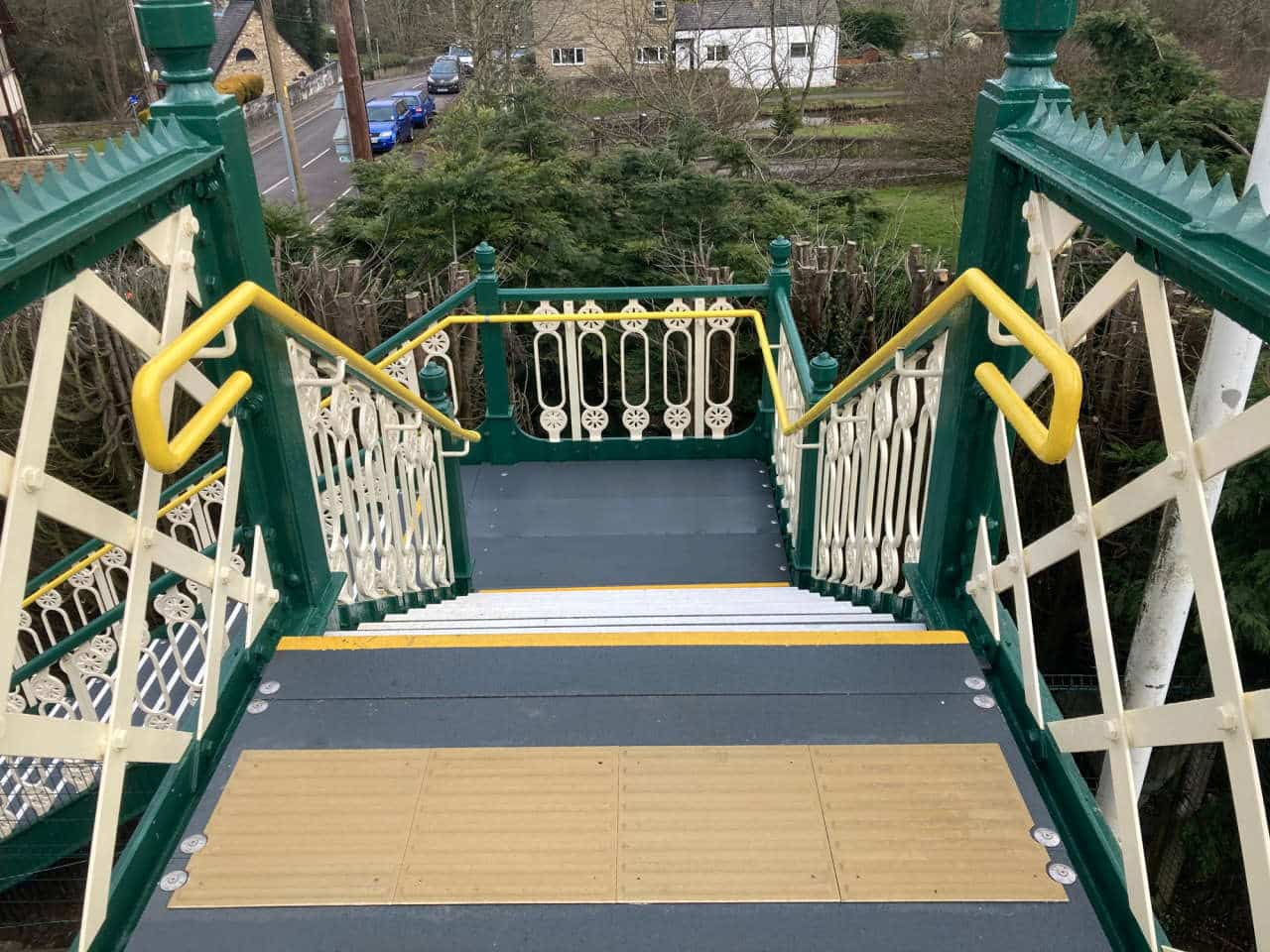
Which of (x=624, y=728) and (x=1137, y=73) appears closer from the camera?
(x=624, y=728)

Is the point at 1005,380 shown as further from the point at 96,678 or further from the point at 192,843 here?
the point at 96,678

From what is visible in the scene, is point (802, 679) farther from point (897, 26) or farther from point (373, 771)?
point (897, 26)

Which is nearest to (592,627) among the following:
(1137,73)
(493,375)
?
(493,375)

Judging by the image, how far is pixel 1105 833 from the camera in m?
1.91

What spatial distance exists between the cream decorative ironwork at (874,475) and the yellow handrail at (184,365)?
1765 millimetres

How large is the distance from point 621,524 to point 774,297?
1684mm

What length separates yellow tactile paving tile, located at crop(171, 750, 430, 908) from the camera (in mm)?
A: 1919

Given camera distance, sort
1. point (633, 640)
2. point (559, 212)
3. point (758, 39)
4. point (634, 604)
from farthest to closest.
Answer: point (758, 39) → point (559, 212) → point (634, 604) → point (633, 640)

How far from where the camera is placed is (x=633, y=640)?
2645mm

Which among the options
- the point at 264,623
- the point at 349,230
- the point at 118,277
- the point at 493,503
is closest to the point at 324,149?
the point at 349,230

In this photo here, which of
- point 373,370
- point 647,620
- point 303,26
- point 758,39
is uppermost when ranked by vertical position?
point 303,26

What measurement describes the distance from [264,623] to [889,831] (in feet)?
5.72

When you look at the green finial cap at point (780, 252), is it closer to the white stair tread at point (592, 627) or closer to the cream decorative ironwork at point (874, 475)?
the cream decorative ironwork at point (874, 475)

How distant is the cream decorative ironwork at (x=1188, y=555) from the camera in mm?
1390
